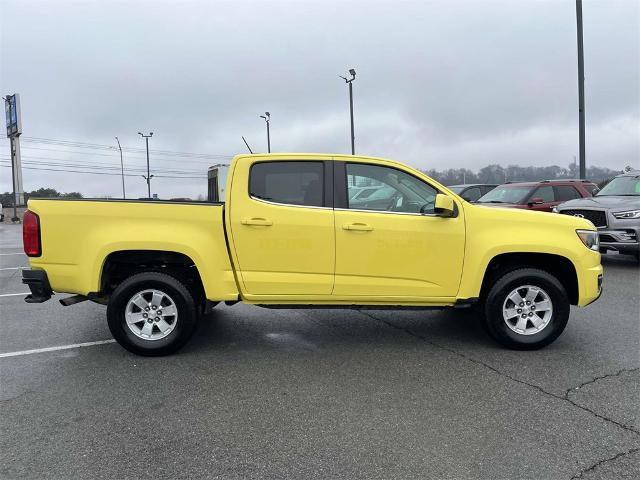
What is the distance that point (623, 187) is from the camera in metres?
11.0

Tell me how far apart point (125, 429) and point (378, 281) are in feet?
8.32

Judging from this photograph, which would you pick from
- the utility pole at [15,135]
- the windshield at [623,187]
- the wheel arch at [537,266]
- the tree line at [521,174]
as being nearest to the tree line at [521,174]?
the tree line at [521,174]

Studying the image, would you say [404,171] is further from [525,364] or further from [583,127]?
[583,127]

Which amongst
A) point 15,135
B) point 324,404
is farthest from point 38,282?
point 15,135

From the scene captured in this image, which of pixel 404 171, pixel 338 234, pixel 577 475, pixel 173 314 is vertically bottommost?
pixel 577 475

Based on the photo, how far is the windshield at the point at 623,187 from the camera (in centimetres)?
1070

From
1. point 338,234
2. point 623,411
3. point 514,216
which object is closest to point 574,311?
point 514,216

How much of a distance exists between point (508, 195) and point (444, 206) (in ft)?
29.7

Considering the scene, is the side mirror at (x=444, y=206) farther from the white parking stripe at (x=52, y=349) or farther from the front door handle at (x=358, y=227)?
the white parking stripe at (x=52, y=349)

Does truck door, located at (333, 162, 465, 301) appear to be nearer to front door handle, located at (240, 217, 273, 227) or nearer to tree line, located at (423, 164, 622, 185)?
front door handle, located at (240, 217, 273, 227)

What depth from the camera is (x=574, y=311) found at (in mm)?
6520

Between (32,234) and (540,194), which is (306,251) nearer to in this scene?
(32,234)

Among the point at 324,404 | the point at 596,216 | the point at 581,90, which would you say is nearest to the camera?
the point at 324,404

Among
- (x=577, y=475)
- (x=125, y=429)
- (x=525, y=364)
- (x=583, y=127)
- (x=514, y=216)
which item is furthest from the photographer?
(x=583, y=127)
